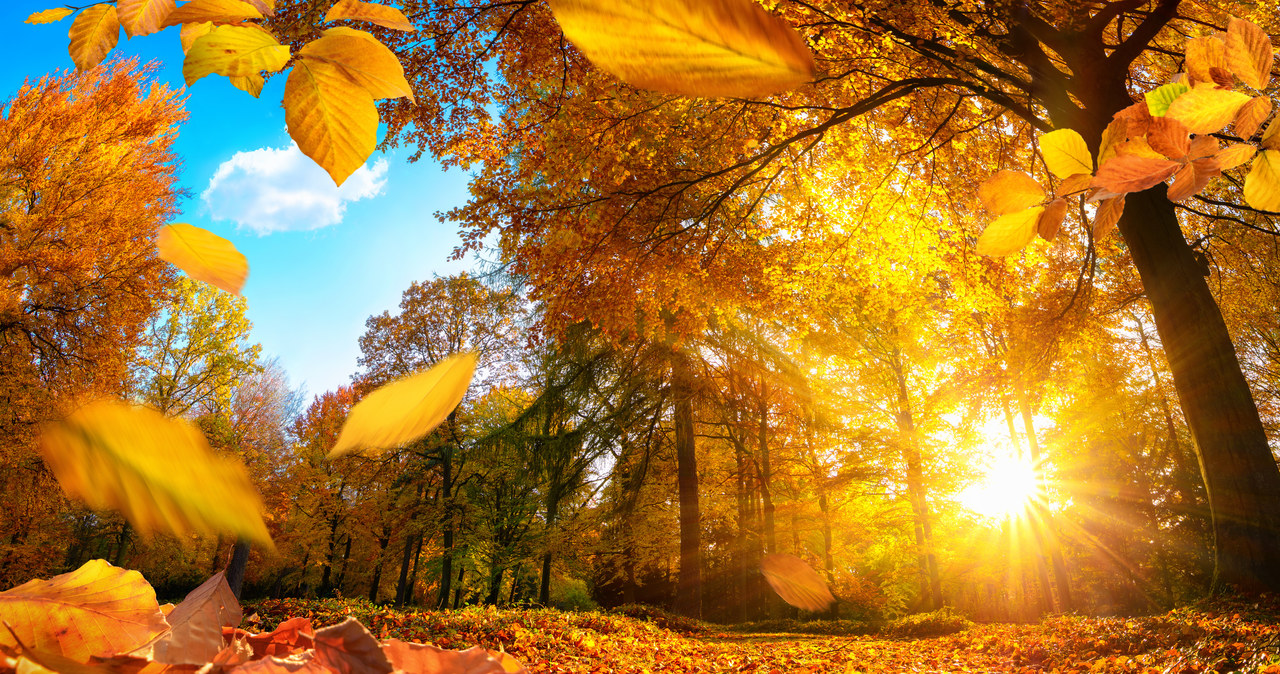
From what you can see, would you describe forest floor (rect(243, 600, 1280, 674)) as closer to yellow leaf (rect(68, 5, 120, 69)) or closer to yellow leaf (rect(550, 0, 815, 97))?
yellow leaf (rect(68, 5, 120, 69))

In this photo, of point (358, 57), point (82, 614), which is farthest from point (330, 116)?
point (82, 614)

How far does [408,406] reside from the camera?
0.35 meters

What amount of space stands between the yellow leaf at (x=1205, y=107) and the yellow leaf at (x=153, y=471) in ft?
2.09

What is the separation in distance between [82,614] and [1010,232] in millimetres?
634

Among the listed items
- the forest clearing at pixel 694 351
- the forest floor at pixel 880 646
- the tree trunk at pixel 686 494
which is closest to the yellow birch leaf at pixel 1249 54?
the forest clearing at pixel 694 351

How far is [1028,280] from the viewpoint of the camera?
7.30 metres

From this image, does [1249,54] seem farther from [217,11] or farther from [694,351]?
[694,351]

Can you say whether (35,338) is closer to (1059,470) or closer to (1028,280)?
(1028,280)

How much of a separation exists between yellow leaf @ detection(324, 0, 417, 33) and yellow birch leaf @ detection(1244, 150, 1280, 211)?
57 centimetres

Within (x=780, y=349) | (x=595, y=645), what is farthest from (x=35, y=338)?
(x=780, y=349)

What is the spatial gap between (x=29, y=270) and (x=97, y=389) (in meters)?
2.08

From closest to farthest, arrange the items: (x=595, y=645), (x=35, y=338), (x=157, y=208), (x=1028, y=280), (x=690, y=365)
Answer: (x=595, y=645)
(x=1028, y=280)
(x=35, y=338)
(x=157, y=208)
(x=690, y=365)

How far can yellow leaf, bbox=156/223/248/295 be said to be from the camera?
1.17 ft

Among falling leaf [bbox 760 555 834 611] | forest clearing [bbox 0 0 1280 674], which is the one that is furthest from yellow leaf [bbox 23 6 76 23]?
falling leaf [bbox 760 555 834 611]
